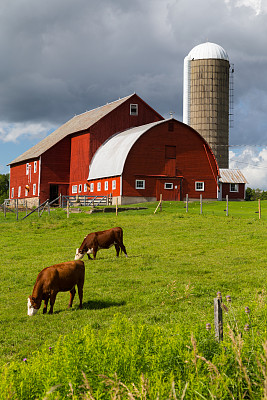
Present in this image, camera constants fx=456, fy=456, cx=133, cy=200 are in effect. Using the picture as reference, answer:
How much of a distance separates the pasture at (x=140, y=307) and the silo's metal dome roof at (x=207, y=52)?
199ft

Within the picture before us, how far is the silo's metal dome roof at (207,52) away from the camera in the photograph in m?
83.1

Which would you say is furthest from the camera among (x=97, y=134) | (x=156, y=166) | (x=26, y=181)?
(x=26, y=181)

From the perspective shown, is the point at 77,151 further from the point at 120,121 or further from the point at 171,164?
the point at 171,164

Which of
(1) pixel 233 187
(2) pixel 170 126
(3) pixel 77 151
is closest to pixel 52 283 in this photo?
(2) pixel 170 126

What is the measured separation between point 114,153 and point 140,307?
130ft

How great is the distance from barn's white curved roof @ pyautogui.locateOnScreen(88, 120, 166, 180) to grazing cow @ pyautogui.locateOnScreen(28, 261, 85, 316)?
3553 centimetres

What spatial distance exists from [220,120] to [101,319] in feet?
246

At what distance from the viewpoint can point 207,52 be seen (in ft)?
274

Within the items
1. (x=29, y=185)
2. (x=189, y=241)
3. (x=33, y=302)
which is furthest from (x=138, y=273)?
(x=29, y=185)

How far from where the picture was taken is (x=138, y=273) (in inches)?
594

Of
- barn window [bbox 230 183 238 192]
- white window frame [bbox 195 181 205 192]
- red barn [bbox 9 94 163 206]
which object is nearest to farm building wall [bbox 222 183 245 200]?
barn window [bbox 230 183 238 192]

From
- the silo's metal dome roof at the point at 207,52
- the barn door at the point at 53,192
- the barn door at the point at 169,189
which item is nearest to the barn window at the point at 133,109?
the barn door at the point at 169,189

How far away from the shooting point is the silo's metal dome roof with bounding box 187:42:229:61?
8306 cm

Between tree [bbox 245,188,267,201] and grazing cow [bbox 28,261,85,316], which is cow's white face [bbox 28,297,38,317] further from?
tree [bbox 245,188,267,201]
